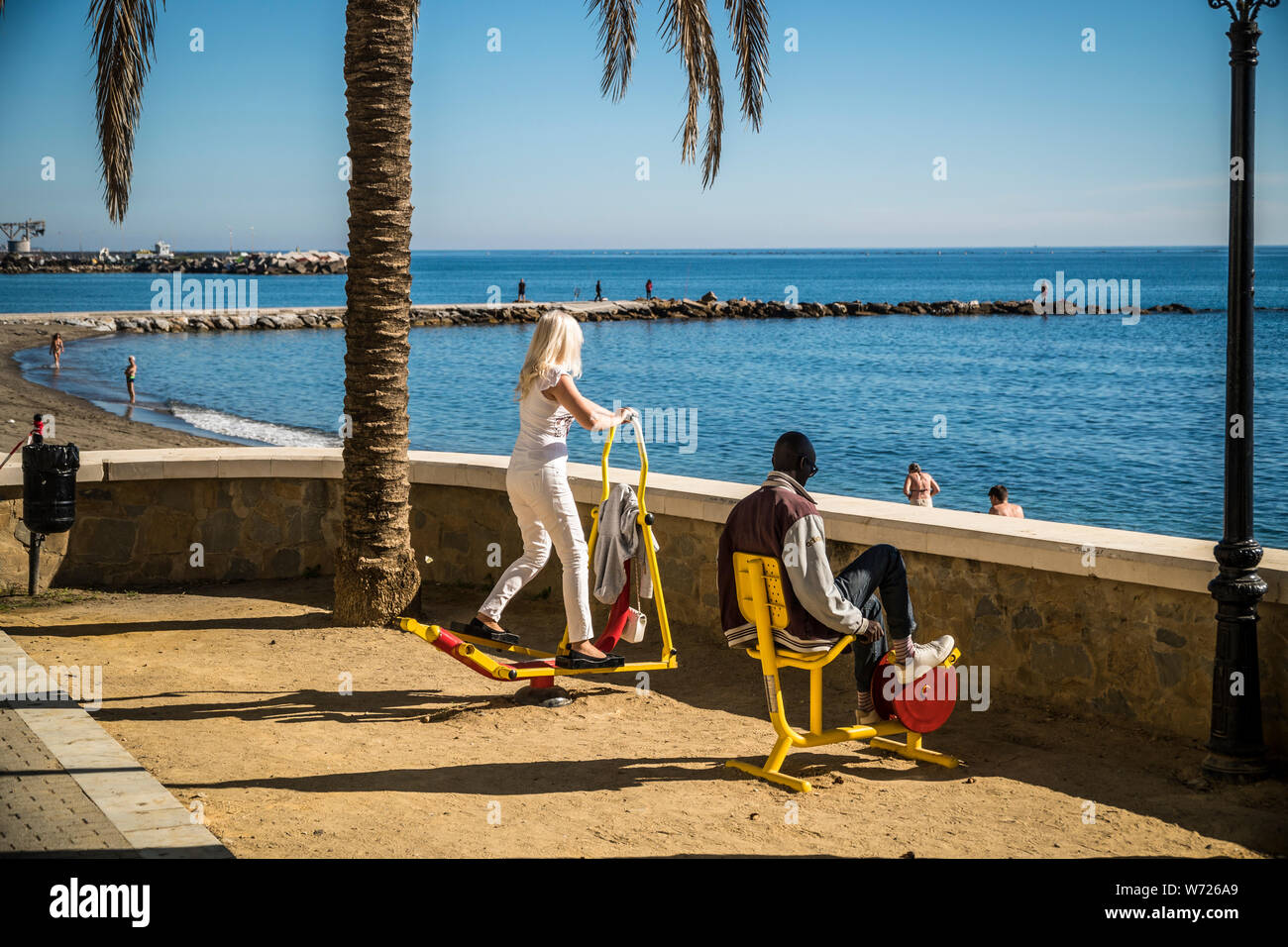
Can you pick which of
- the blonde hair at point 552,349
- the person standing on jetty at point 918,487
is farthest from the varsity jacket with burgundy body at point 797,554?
the person standing on jetty at point 918,487

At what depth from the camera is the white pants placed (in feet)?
19.5

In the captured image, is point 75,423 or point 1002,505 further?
point 75,423

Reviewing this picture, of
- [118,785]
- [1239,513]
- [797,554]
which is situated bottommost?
[118,785]

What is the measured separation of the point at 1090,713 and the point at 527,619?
367 cm

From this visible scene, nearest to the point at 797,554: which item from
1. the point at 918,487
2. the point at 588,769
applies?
the point at 588,769

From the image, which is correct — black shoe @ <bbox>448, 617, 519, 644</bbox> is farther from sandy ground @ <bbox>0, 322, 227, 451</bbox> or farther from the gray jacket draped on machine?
sandy ground @ <bbox>0, 322, 227, 451</bbox>

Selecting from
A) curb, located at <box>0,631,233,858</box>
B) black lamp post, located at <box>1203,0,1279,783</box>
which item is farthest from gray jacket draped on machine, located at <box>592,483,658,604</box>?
black lamp post, located at <box>1203,0,1279,783</box>

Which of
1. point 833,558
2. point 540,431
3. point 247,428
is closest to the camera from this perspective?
point 540,431

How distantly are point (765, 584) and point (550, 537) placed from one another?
5.33 feet

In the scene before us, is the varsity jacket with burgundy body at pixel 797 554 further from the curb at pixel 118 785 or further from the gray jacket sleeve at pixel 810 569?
the curb at pixel 118 785

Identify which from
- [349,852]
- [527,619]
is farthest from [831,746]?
[527,619]

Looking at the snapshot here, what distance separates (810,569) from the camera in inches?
184

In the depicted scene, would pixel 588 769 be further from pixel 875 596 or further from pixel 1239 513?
pixel 1239 513
